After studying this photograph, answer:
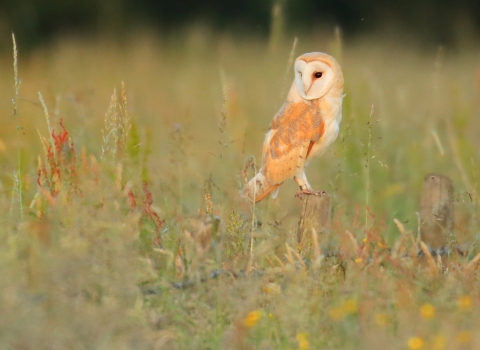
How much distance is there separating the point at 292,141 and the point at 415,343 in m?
1.58

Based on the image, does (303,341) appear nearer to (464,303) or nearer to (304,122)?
(464,303)

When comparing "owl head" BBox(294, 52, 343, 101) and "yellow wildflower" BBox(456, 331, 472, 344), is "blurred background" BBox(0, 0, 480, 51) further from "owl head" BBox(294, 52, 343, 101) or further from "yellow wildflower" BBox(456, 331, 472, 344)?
"yellow wildflower" BBox(456, 331, 472, 344)

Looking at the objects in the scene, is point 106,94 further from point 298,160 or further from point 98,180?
point 98,180

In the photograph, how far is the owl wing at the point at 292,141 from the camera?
10.8 feet

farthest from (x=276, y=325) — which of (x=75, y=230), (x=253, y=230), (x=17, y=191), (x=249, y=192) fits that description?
(x=17, y=191)

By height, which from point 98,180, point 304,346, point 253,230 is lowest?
point 304,346

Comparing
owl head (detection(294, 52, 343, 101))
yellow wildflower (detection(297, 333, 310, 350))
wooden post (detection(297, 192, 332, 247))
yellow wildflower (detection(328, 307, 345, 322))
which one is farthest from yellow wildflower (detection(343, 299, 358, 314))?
owl head (detection(294, 52, 343, 101))

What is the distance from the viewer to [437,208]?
9.47 feet

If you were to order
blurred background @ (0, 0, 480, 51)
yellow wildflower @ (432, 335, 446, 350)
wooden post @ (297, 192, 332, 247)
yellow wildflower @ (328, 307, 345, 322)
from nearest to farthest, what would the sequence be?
yellow wildflower @ (432, 335, 446, 350) < yellow wildflower @ (328, 307, 345, 322) < wooden post @ (297, 192, 332, 247) < blurred background @ (0, 0, 480, 51)

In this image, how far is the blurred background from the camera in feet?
44.9

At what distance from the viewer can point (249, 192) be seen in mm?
3143

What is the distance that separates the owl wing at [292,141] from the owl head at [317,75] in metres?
0.08

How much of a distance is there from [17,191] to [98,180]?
548 mm

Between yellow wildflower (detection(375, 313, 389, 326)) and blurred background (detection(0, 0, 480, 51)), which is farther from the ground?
blurred background (detection(0, 0, 480, 51))
